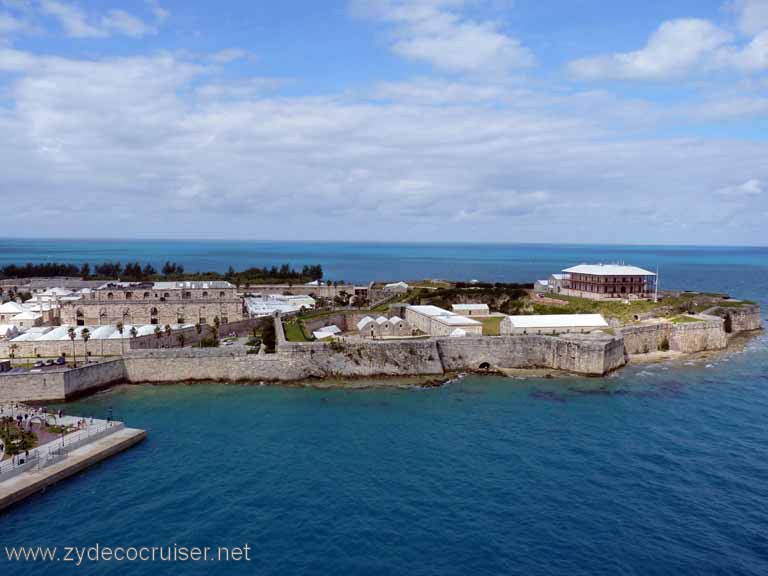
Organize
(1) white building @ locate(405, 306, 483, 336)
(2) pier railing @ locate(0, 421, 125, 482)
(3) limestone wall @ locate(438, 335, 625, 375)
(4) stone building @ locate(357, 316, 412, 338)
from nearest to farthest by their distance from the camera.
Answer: (2) pier railing @ locate(0, 421, 125, 482), (3) limestone wall @ locate(438, 335, 625, 375), (1) white building @ locate(405, 306, 483, 336), (4) stone building @ locate(357, 316, 412, 338)

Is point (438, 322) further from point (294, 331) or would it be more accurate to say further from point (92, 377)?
point (92, 377)

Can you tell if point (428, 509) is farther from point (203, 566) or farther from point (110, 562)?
point (110, 562)

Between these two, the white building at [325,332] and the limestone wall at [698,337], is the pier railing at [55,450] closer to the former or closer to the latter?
the white building at [325,332]

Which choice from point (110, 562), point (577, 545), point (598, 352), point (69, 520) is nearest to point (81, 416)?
point (69, 520)

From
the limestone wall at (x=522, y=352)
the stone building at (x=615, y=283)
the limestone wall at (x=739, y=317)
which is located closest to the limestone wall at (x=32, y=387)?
the limestone wall at (x=522, y=352)

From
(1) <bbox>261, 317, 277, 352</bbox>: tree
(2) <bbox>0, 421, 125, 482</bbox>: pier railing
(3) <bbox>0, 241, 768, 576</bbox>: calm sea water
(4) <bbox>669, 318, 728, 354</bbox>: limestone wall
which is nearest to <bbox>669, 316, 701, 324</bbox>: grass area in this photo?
(4) <bbox>669, 318, 728, 354</bbox>: limestone wall

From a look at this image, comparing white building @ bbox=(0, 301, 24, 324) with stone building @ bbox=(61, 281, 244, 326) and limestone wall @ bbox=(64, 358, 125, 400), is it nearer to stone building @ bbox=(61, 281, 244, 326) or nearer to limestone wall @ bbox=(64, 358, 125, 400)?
stone building @ bbox=(61, 281, 244, 326)
